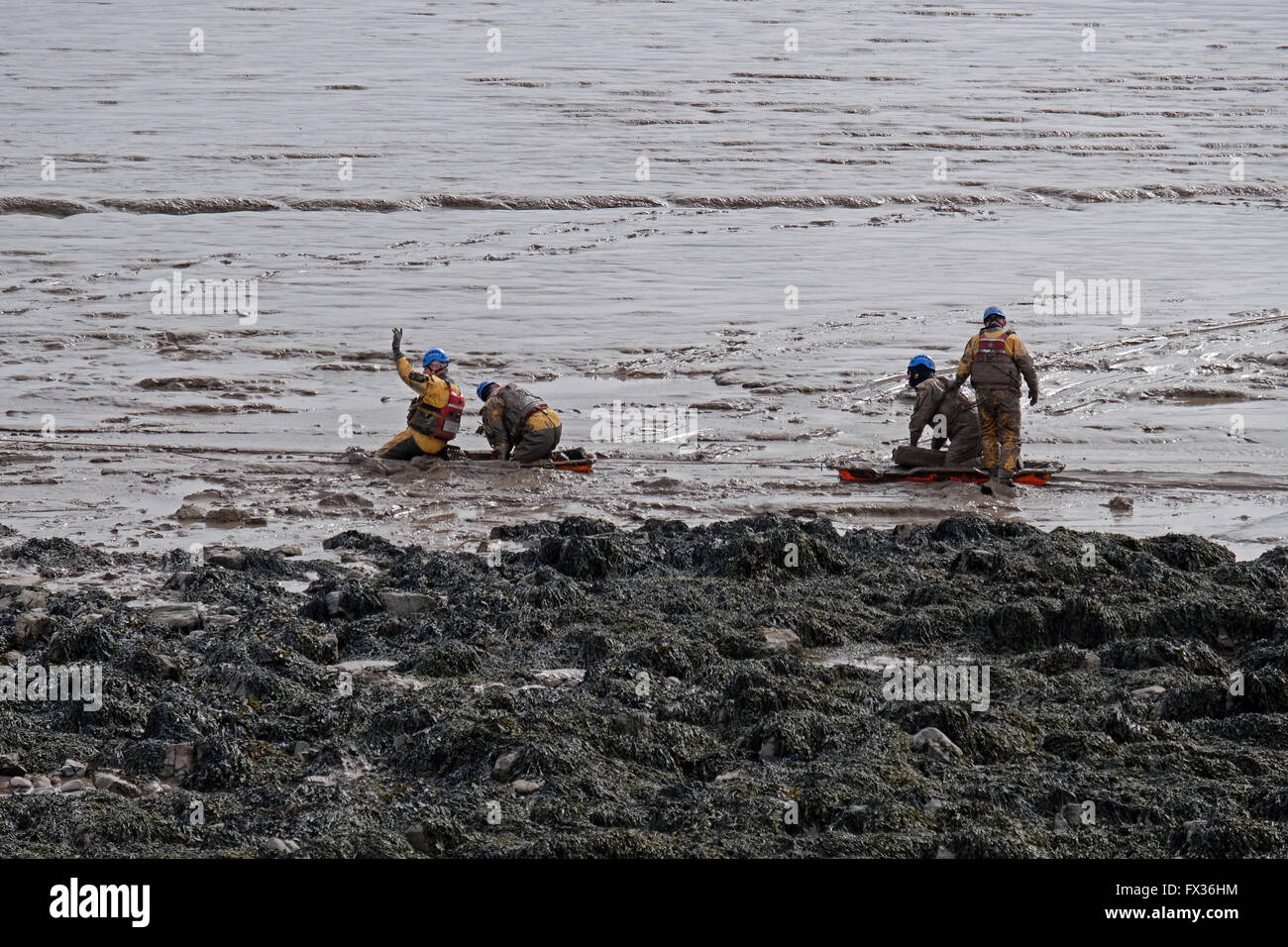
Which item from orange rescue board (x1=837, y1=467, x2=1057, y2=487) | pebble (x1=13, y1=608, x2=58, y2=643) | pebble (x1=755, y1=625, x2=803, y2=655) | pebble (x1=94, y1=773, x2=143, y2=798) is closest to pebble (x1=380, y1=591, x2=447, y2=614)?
pebble (x1=13, y1=608, x2=58, y2=643)

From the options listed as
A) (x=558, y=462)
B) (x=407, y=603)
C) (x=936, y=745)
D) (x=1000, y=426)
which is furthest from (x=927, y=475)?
(x=936, y=745)

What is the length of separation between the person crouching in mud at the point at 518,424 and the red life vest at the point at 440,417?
0.28m

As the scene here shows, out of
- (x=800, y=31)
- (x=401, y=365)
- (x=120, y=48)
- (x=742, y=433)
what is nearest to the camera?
(x=401, y=365)

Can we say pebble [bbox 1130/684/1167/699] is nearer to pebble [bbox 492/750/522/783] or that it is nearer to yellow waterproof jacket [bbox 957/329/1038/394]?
pebble [bbox 492/750/522/783]

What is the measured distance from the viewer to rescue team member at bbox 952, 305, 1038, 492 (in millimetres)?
14180

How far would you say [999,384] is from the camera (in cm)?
1416

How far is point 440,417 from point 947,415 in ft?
15.4

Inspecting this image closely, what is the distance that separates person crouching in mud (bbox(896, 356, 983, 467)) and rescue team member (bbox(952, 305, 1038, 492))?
171mm

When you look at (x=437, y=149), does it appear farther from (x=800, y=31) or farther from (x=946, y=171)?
(x=800, y=31)

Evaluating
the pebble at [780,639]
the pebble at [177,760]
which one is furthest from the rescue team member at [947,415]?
the pebble at [177,760]

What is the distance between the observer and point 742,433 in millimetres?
16391

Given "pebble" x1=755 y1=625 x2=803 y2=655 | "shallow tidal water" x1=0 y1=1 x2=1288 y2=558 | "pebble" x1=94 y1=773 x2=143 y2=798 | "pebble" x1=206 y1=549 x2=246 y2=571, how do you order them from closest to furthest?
"pebble" x1=94 y1=773 x2=143 y2=798
"pebble" x1=755 y1=625 x2=803 y2=655
"pebble" x1=206 y1=549 x2=246 y2=571
"shallow tidal water" x1=0 y1=1 x2=1288 y2=558

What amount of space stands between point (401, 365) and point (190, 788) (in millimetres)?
7573
